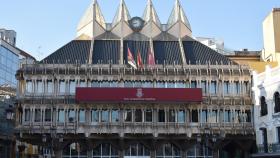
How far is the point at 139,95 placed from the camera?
60.1 meters

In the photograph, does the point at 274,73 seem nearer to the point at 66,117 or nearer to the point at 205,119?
the point at 205,119

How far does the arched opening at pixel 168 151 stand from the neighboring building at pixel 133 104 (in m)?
0.14

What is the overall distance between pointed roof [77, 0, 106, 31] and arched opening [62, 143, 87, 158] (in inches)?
735

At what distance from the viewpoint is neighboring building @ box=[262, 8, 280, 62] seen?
218 feet

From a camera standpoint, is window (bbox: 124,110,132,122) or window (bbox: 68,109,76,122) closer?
window (bbox: 68,109,76,122)

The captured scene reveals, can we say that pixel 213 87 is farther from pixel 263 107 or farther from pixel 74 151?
pixel 74 151

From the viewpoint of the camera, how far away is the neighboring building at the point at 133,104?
198ft

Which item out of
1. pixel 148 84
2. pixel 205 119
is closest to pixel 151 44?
pixel 148 84

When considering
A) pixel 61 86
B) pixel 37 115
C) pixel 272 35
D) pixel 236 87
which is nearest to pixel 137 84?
pixel 61 86

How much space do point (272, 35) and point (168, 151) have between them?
2176 centimetres

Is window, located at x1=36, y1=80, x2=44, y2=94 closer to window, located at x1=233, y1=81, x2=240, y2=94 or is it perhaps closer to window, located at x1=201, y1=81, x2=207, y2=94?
window, located at x1=201, y1=81, x2=207, y2=94

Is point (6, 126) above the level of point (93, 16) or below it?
below

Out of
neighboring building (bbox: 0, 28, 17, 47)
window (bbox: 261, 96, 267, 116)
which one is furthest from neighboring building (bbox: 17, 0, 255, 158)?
neighboring building (bbox: 0, 28, 17, 47)

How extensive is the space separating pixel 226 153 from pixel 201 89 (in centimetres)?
1328
